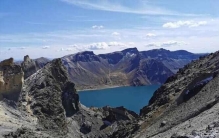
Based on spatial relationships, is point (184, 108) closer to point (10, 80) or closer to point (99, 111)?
point (10, 80)

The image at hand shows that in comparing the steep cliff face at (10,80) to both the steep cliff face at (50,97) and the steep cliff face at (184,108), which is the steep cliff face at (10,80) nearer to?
the steep cliff face at (50,97)

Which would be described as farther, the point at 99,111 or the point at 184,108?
the point at 99,111

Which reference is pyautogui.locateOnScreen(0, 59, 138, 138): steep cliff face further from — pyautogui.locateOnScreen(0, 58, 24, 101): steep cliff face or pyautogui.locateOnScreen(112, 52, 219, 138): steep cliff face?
pyautogui.locateOnScreen(112, 52, 219, 138): steep cliff face

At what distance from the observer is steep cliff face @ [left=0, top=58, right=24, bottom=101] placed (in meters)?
60.5

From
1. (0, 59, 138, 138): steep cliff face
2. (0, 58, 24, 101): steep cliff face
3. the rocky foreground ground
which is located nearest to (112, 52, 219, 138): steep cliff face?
the rocky foreground ground

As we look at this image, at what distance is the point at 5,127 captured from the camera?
151 feet

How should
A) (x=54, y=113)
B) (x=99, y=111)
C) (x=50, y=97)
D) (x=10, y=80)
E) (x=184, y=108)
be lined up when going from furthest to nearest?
(x=99, y=111)
(x=50, y=97)
(x=54, y=113)
(x=10, y=80)
(x=184, y=108)

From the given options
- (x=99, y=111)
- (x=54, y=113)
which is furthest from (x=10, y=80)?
(x=99, y=111)

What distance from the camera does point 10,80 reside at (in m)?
62.1

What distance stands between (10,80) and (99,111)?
46359mm

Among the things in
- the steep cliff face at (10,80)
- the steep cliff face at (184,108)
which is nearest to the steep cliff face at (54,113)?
the steep cliff face at (10,80)

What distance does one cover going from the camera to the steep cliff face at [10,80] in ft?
198

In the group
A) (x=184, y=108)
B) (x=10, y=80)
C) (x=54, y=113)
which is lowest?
(x=54, y=113)

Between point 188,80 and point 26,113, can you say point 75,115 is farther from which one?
point 188,80
